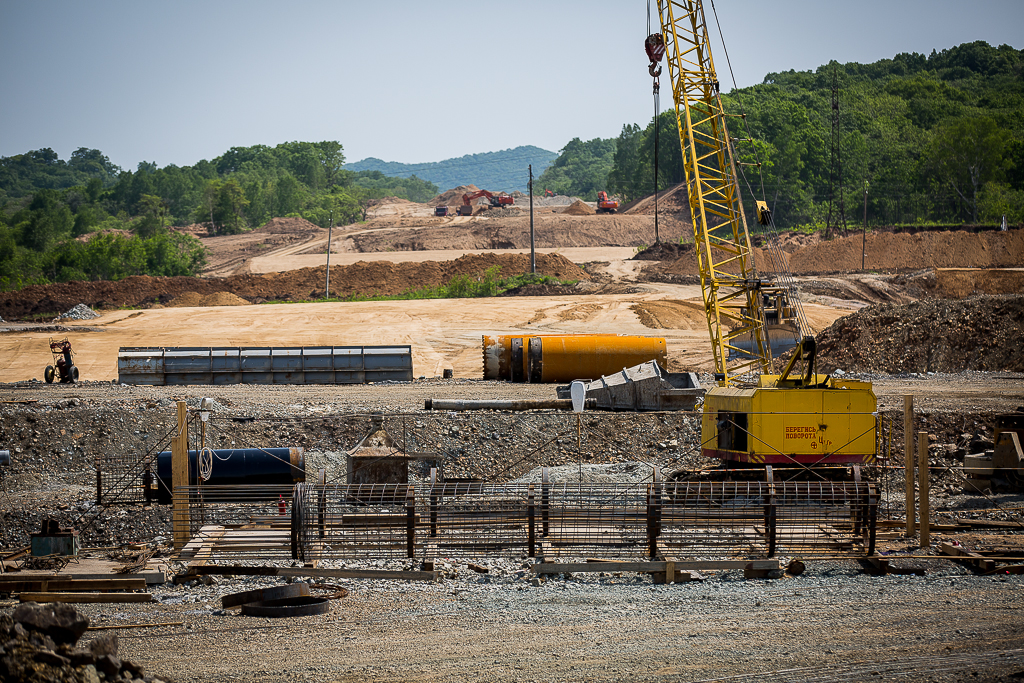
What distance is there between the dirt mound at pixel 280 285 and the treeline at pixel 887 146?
19.7 meters

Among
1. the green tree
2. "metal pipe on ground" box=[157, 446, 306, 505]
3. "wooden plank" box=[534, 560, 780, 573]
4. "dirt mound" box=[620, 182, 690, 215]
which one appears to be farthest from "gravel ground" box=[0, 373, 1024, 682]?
the green tree

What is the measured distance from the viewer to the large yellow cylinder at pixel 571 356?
30078mm

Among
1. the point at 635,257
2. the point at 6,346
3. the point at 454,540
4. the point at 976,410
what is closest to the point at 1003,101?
the point at 635,257

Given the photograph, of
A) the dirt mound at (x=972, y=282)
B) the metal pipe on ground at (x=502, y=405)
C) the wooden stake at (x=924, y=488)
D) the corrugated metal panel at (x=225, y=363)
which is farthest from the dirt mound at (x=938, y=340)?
the corrugated metal panel at (x=225, y=363)

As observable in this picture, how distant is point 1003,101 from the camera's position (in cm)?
12312

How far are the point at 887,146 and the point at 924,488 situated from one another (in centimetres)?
11548

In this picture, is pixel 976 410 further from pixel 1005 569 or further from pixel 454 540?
pixel 454 540

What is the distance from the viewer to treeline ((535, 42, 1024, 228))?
3654 inches

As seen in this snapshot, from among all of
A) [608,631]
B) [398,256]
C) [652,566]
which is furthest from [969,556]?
[398,256]

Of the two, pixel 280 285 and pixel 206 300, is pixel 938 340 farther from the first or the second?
pixel 280 285

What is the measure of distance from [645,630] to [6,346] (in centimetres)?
4037

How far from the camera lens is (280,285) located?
205 ft

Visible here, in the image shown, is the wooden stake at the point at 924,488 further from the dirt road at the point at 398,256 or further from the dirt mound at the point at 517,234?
the dirt mound at the point at 517,234

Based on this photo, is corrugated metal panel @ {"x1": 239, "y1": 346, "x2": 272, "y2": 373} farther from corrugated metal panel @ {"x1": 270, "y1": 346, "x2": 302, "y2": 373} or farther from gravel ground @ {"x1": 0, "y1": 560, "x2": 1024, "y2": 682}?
gravel ground @ {"x1": 0, "y1": 560, "x2": 1024, "y2": 682}
